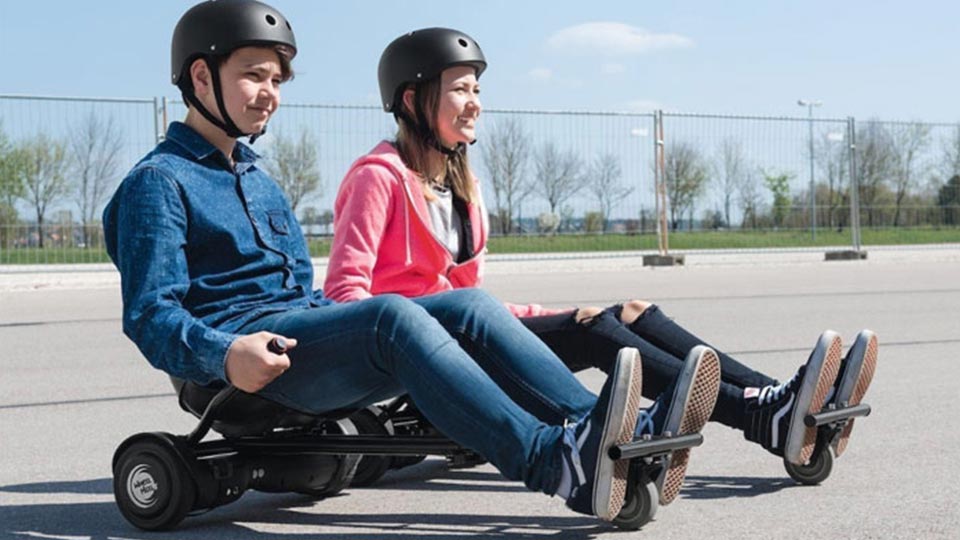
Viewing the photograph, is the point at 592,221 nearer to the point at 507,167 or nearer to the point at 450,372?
the point at 507,167

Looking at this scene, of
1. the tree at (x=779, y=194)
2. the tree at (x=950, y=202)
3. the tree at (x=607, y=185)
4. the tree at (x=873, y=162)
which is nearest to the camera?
the tree at (x=607, y=185)

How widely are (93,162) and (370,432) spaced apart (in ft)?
40.5

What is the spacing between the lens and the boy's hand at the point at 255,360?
2.92 m

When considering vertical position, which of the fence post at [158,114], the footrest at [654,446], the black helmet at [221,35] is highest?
the fence post at [158,114]

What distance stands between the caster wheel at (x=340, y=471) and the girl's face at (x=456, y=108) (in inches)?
36.3

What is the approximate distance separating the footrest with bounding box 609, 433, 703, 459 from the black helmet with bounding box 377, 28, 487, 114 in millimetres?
1555

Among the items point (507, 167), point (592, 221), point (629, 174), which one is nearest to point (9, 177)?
point (507, 167)

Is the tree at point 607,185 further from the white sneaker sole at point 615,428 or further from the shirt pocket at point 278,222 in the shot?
the white sneaker sole at point 615,428

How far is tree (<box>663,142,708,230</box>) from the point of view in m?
18.9

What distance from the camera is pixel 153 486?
3301 mm

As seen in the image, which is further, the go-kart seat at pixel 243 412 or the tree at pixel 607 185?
the tree at pixel 607 185

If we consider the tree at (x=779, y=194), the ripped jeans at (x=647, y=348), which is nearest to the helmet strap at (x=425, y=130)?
the ripped jeans at (x=647, y=348)

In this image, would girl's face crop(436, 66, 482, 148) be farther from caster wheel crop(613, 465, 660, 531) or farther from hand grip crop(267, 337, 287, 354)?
caster wheel crop(613, 465, 660, 531)

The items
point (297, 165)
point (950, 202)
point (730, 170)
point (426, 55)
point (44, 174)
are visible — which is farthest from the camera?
point (950, 202)
